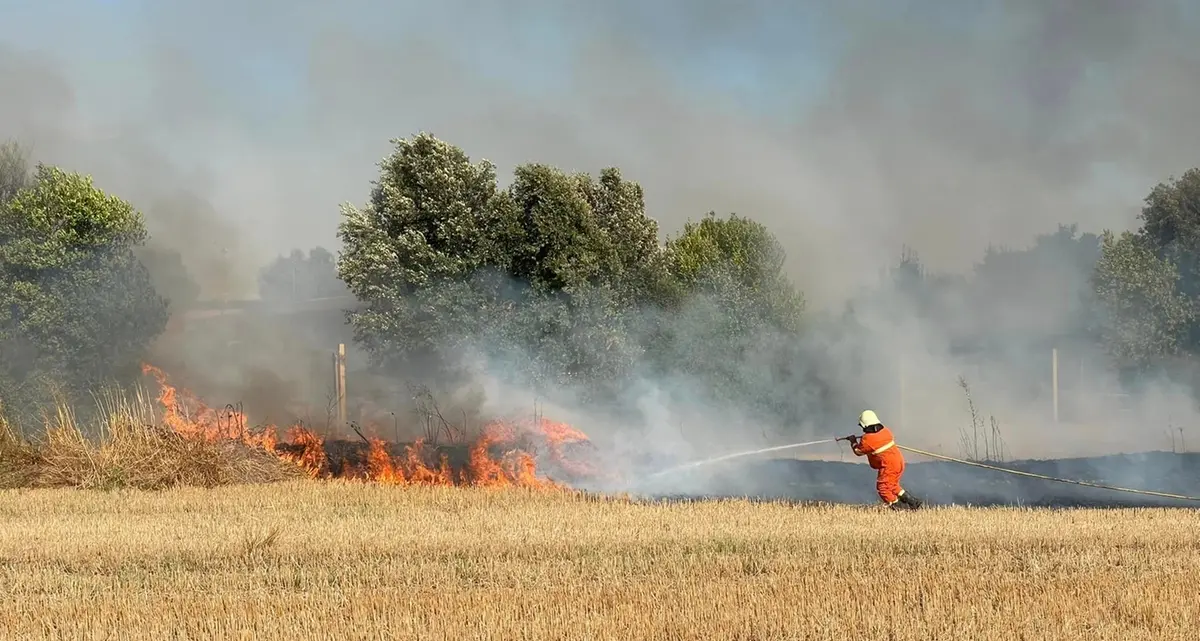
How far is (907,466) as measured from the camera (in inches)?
946

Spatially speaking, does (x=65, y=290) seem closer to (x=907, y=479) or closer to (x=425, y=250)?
(x=425, y=250)

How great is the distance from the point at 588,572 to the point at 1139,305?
26.9 metres

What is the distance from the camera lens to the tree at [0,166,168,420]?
93.9 ft

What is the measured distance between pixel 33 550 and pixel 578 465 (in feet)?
32.6

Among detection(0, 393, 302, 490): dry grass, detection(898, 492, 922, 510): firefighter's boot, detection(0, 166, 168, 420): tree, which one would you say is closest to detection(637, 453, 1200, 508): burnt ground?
detection(898, 492, 922, 510): firefighter's boot

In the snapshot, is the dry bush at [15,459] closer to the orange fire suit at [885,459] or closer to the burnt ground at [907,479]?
the burnt ground at [907,479]

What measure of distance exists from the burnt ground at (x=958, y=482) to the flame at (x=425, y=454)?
1.95 metres

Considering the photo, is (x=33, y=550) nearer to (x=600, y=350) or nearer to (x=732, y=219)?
(x=600, y=350)

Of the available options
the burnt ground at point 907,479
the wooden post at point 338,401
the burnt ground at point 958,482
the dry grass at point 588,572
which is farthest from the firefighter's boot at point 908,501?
the wooden post at point 338,401

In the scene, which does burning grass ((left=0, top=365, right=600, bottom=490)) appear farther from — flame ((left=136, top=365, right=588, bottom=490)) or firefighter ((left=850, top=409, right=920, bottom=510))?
firefighter ((left=850, top=409, right=920, bottom=510))

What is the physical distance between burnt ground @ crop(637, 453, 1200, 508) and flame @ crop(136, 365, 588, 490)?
1947 mm

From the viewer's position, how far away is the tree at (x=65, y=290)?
1126 inches

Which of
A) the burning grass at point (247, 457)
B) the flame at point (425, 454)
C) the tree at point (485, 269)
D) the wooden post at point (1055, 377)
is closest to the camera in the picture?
the burning grass at point (247, 457)

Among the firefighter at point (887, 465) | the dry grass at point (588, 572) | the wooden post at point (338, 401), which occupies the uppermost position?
the wooden post at point (338, 401)
